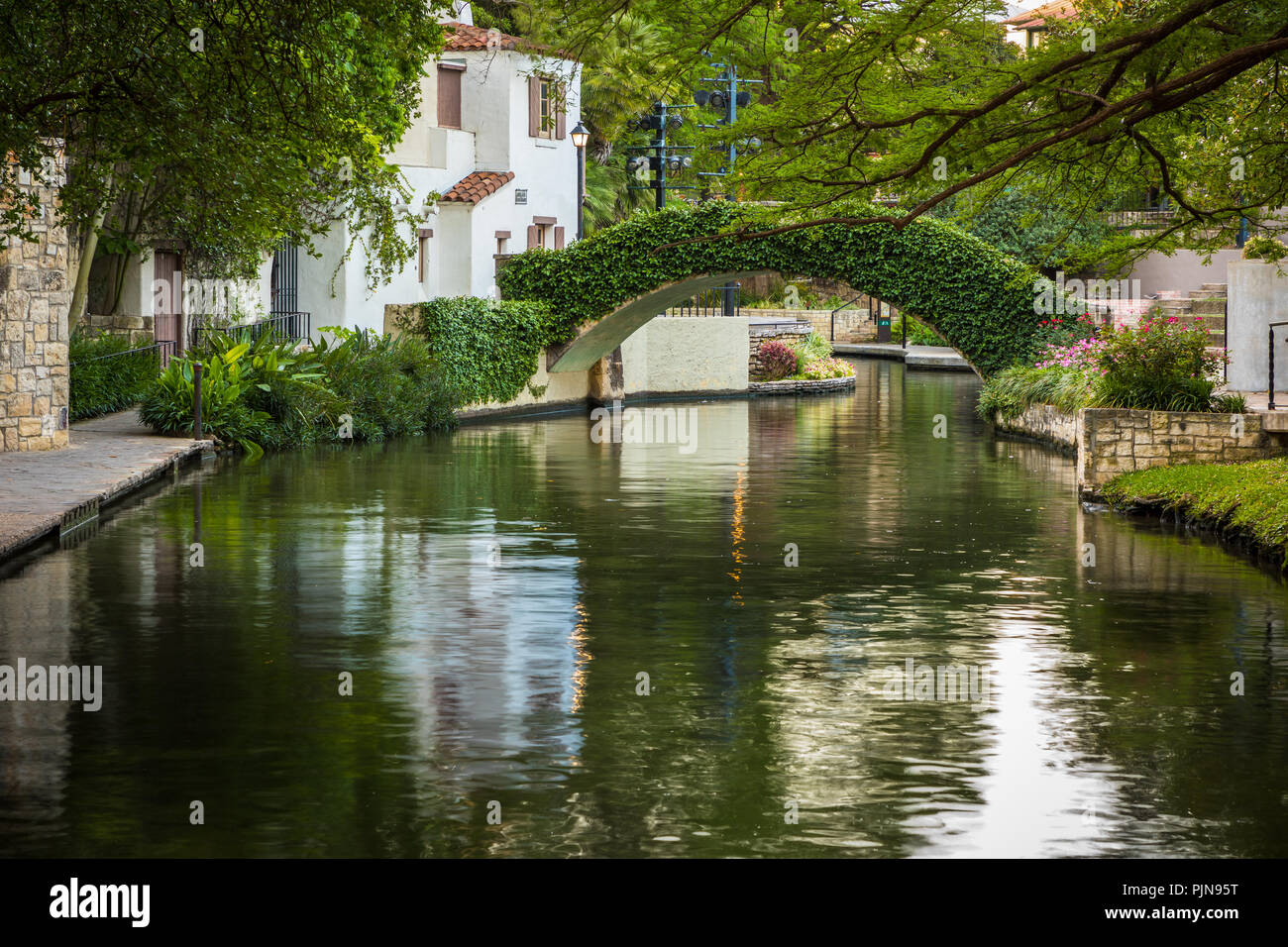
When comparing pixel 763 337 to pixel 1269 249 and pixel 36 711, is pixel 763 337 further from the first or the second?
pixel 36 711

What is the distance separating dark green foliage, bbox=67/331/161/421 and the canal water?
7.71 metres

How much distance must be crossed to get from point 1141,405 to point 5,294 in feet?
49.0

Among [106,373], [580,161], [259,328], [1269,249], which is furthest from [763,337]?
[1269,249]

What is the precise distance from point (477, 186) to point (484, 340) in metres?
7.04

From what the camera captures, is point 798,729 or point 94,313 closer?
point 798,729

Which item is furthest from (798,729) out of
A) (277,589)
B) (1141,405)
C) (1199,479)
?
(1141,405)

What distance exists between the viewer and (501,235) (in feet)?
144

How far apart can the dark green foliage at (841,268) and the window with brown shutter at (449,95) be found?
20.7 feet

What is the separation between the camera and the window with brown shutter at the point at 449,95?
43.3 meters

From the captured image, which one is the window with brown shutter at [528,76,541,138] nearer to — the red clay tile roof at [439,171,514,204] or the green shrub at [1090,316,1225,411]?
the red clay tile roof at [439,171,514,204]

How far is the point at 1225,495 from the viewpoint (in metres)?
18.9

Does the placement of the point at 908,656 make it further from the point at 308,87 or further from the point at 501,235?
the point at 501,235

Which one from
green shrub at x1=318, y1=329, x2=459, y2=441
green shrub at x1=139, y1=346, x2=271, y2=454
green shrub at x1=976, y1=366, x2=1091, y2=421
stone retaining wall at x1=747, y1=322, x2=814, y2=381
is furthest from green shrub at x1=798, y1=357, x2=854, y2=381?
green shrub at x1=139, y1=346, x2=271, y2=454

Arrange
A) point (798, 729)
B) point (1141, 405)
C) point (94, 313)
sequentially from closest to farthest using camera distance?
point (798, 729) < point (1141, 405) < point (94, 313)
